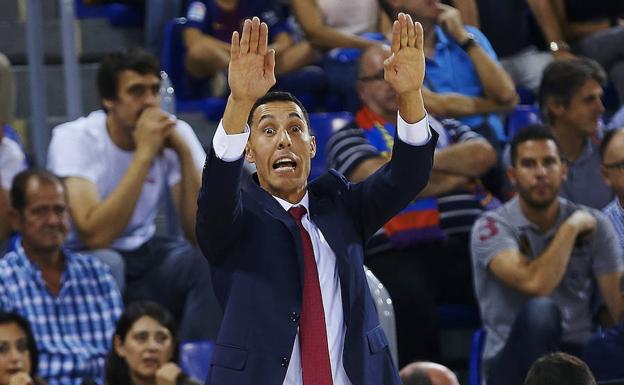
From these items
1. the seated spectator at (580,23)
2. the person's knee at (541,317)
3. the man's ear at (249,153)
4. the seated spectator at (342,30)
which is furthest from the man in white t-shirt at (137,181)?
the seated spectator at (580,23)

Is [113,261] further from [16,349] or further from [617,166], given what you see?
[617,166]

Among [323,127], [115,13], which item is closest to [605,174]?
[323,127]

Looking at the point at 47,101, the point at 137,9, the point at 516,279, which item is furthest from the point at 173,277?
the point at 137,9

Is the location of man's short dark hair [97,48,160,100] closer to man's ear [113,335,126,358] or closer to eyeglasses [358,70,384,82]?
eyeglasses [358,70,384,82]

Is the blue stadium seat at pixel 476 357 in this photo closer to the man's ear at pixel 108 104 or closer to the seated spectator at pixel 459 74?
the seated spectator at pixel 459 74

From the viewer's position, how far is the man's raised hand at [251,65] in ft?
10.8

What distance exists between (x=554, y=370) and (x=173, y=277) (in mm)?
2423

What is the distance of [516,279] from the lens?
5484mm

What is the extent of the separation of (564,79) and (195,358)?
2.07 metres

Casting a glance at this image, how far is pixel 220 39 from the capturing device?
717cm

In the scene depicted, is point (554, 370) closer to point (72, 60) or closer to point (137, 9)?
point (72, 60)

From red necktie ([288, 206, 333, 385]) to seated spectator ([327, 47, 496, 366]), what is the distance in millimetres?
2292

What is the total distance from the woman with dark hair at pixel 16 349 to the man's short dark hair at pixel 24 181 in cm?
55

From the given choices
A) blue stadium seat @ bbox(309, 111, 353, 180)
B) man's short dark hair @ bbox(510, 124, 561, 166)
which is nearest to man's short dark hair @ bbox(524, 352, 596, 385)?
man's short dark hair @ bbox(510, 124, 561, 166)
